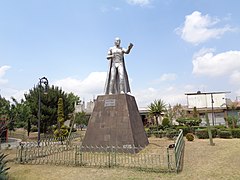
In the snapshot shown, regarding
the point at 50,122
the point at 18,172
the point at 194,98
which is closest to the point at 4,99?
the point at 18,172

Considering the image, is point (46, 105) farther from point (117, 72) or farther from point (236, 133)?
point (236, 133)

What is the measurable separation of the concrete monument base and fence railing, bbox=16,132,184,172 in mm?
355

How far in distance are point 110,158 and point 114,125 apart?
94.5 inches

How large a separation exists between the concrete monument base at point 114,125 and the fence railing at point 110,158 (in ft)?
1.17

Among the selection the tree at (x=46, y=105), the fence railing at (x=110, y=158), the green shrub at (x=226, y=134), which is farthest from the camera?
the tree at (x=46, y=105)

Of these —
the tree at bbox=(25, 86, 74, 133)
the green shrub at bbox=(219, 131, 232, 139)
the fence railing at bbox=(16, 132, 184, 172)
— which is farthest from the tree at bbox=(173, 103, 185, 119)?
the fence railing at bbox=(16, 132, 184, 172)

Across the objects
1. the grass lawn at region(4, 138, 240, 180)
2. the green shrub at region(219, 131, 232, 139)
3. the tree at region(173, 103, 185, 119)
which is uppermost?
the tree at region(173, 103, 185, 119)

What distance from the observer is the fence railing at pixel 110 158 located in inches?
302

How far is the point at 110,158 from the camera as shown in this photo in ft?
30.3

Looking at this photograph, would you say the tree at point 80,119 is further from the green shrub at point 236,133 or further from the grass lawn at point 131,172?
the grass lawn at point 131,172

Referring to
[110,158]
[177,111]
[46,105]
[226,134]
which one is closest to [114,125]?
[110,158]

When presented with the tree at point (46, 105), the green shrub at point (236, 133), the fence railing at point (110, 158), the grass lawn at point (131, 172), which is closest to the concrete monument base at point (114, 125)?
the fence railing at point (110, 158)

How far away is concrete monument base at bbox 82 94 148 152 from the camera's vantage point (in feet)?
35.8

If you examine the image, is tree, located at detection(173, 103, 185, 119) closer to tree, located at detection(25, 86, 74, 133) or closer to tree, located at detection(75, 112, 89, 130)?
tree, located at detection(75, 112, 89, 130)
